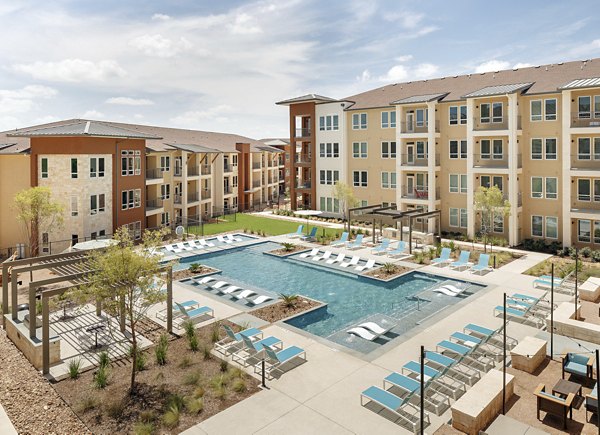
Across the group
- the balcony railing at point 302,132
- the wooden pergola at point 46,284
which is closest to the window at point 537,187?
the balcony railing at point 302,132

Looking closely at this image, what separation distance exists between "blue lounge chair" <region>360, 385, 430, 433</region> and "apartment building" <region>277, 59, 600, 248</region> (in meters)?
24.7

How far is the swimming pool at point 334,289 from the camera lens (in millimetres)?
17547

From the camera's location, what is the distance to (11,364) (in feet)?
45.1

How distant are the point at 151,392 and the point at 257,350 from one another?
11.2 ft

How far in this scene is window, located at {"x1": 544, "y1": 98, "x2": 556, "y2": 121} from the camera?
30.6m

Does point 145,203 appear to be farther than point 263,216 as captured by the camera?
No

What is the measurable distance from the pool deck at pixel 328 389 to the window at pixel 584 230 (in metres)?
16.4

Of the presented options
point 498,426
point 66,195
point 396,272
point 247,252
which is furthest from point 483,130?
point 66,195

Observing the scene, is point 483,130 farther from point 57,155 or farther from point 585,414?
point 57,155

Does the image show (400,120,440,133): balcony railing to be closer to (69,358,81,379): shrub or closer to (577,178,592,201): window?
(577,178,592,201): window

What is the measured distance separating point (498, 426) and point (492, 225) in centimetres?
2539

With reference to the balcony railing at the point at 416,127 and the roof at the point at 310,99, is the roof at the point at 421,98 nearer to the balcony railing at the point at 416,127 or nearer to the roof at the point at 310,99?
the balcony railing at the point at 416,127

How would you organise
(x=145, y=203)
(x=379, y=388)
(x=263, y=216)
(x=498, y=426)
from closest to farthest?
(x=498, y=426), (x=379, y=388), (x=145, y=203), (x=263, y=216)

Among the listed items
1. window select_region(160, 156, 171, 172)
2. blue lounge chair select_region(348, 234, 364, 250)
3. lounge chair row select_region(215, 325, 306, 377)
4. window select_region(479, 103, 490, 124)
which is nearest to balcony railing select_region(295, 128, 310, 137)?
window select_region(160, 156, 171, 172)
